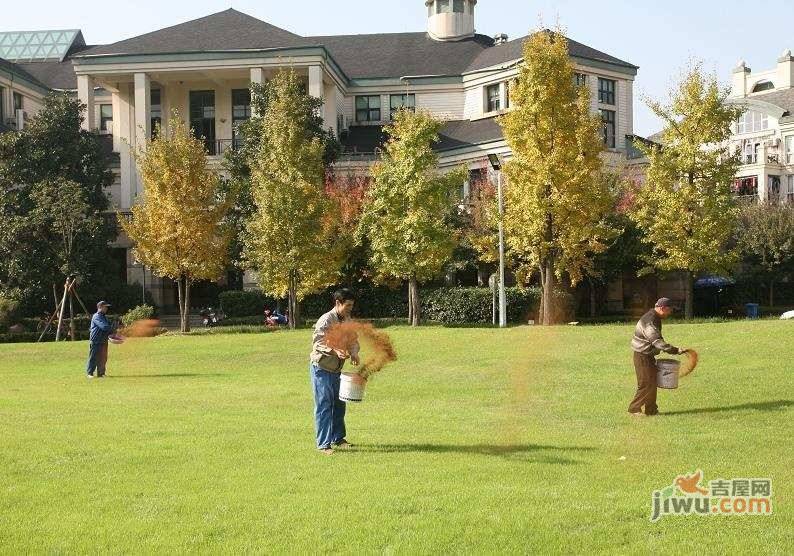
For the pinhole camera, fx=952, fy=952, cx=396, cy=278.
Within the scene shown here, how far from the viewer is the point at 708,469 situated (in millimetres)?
10188

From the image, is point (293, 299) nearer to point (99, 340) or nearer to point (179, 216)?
point (179, 216)

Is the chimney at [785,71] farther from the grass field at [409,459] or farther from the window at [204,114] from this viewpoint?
the grass field at [409,459]

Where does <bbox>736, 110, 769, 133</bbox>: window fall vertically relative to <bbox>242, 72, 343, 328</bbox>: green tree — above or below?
above

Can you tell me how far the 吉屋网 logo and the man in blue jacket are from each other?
1536 cm

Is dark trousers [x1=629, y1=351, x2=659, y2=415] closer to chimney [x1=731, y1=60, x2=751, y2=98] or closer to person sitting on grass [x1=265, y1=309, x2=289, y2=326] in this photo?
person sitting on grass [x1=265, y1=309, x2=289, y2=326]

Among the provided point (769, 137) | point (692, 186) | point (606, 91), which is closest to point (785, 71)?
point (769, 137)

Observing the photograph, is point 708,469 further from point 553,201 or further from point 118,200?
point 118,200

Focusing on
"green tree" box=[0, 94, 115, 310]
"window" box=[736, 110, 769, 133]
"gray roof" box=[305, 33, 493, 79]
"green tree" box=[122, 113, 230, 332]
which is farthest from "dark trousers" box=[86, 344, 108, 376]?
"window" box=[736, 110, 769, 133]

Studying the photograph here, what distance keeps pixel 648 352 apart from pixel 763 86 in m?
67.6

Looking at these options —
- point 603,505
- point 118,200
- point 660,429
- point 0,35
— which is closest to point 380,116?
point 118,200

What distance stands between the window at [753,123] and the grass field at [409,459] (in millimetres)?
46123

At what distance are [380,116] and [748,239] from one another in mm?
23270

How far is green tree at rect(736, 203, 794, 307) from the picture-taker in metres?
43.8

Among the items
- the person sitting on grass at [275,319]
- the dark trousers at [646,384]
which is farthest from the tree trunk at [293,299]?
the dark trousers at [646,384]
